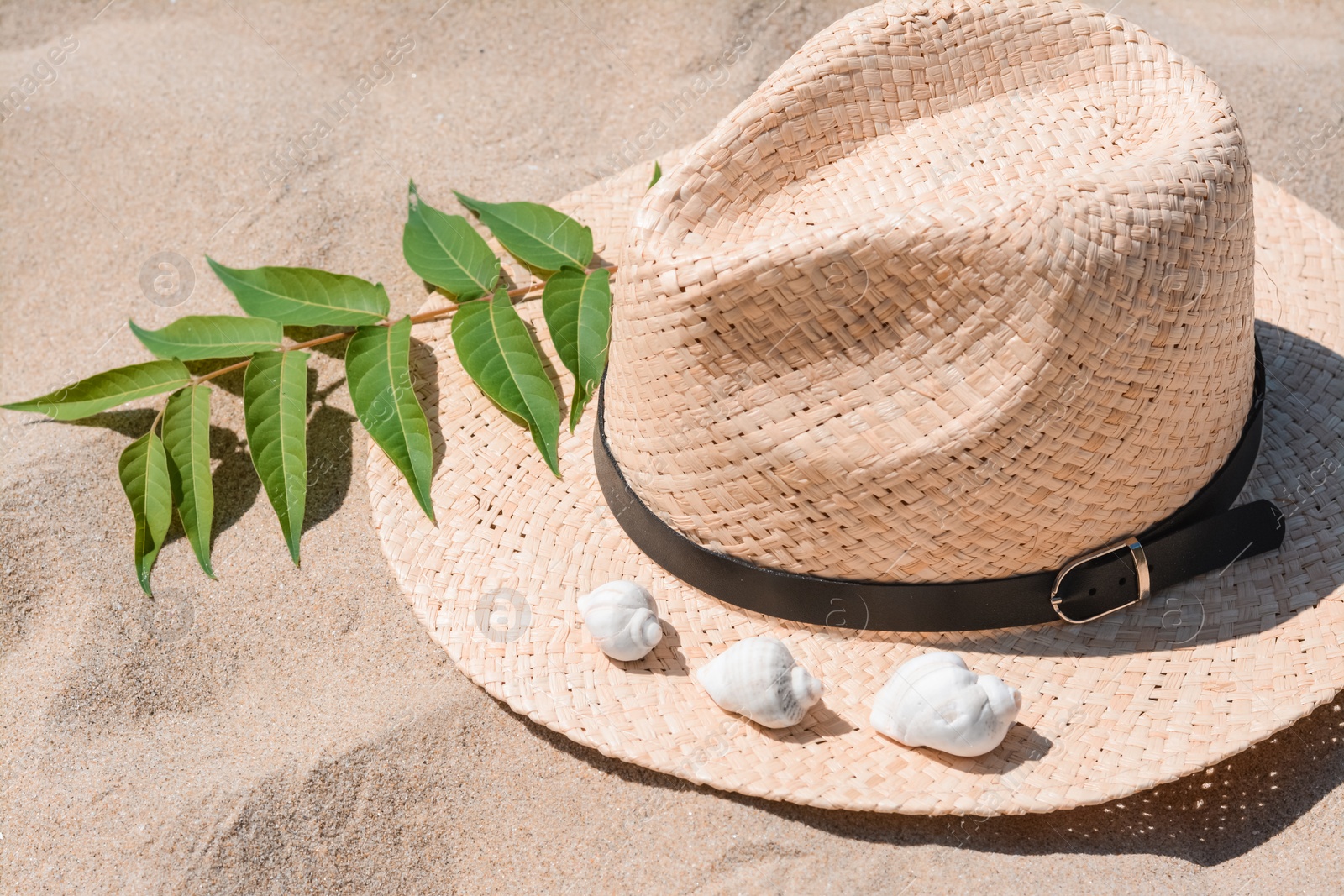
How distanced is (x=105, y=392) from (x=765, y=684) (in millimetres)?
1741

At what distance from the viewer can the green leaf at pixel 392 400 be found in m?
2.13

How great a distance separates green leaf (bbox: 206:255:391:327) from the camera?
2.46 metres

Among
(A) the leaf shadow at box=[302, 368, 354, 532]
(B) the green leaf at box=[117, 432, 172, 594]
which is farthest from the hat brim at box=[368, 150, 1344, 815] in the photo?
(B) the green leaf at box=[117, 432, 172, 594]

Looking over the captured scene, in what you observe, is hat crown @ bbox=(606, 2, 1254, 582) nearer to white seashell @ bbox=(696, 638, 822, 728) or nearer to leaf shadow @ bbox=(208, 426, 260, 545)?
white seashell @ bbox=(696, 638, 822, 728)

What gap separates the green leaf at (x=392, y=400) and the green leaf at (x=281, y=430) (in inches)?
5.6

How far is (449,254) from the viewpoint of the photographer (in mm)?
2477

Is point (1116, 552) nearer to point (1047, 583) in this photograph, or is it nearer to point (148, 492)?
point (1047, 583)

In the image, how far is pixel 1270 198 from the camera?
247cm

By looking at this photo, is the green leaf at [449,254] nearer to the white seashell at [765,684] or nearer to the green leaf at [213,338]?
the green leaf at [213,338]

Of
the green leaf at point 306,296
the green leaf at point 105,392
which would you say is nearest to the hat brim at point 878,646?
the green leaf at point 306,296

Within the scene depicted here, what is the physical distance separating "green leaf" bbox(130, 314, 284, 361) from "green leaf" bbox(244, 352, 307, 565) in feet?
0.35

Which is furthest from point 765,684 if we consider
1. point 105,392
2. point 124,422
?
point 124,422

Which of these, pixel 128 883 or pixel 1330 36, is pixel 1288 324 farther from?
pixel 128 883

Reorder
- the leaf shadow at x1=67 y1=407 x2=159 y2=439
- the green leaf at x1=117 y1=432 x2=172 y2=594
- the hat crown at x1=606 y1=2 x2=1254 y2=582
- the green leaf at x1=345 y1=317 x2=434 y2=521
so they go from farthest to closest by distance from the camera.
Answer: the leaf shadow at x1=67 y1=407 x2=159 y2=439 → the green leaf at x1=117 y1=432 x2=172 y2=594 → the green leaf at x1=345 y1=317 x2=434 y2=521 → the hat crown at x1=606 y1=2 x2=1254 y2=582
